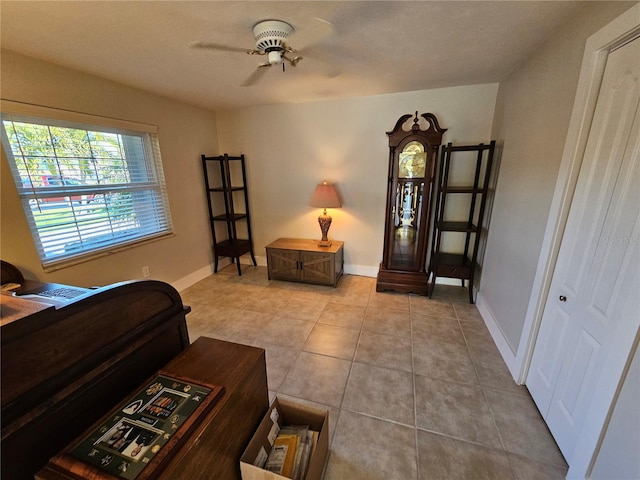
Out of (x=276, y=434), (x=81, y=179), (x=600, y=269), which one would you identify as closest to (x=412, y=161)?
(x=600, y=269)

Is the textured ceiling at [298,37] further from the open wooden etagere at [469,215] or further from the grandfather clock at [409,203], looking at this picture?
the open wooden etagere at [469,215]

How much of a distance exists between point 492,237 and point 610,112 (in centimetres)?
147

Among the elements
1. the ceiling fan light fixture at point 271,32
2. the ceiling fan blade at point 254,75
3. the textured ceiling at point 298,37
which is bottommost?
the ceiling fan blade at point 254,75

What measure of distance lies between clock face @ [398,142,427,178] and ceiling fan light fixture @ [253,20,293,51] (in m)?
1.65

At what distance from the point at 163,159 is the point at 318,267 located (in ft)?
7.34

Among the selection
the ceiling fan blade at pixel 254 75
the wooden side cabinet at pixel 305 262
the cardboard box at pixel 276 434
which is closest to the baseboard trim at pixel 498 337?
the cardboard box at pixel 276 434

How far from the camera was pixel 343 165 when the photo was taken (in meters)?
3.33

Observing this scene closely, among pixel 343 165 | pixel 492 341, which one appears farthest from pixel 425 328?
pixel 343 165

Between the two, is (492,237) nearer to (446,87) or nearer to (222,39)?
(446,87)

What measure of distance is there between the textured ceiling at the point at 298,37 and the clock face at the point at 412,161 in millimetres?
639

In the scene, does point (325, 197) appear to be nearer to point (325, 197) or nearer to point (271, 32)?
point (325, 197)

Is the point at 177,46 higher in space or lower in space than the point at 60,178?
higher

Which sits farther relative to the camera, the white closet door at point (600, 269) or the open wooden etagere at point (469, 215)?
the open wooden etagere at point (469, 215)

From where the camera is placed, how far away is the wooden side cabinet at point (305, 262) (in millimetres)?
3223
